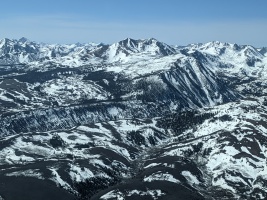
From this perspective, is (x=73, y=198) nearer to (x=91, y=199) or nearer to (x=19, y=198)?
(x=91, y=199)

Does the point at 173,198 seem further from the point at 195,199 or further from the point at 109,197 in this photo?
the point at 109,197

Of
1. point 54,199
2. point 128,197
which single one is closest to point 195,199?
point 128,197

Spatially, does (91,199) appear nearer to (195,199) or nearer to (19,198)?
(19,198)

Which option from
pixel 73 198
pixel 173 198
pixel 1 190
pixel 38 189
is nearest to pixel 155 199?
pixel 173 198

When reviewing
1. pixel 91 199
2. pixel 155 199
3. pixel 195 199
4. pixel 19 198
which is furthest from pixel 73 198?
pixel 195 199

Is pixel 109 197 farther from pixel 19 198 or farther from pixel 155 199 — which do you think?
pixel 19 198

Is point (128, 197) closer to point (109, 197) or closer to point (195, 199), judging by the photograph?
point (109, 197)
